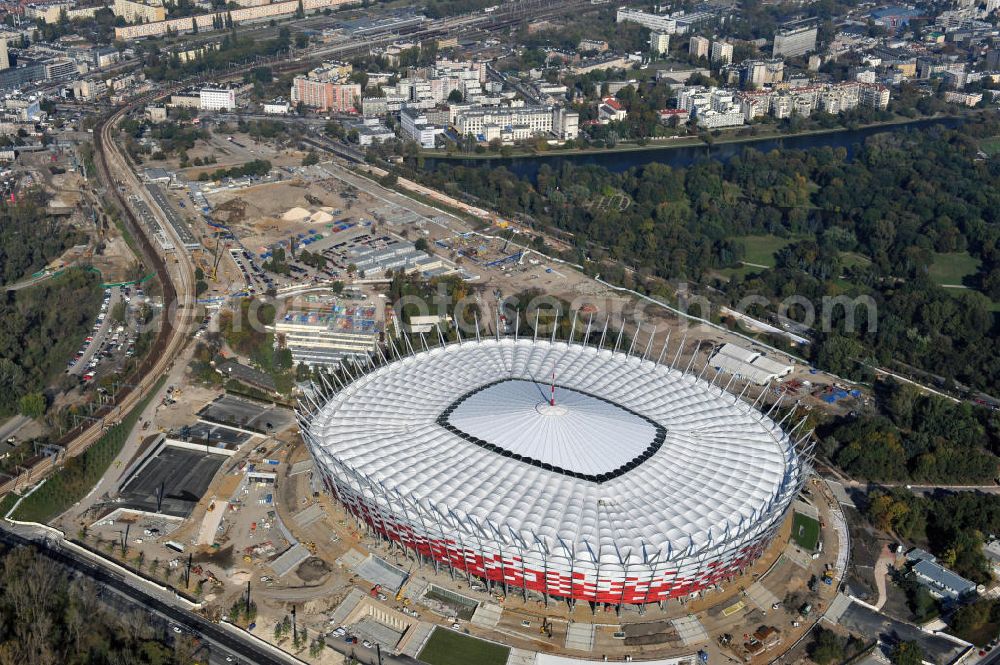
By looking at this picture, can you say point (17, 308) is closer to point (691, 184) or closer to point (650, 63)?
point (691, 184)

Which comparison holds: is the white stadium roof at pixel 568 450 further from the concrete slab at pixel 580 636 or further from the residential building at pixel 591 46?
the residential building at pixel 591 46

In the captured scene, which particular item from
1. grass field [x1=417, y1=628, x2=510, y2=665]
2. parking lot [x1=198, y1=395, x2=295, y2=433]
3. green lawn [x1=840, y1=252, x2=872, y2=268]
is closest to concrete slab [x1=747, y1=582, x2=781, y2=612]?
grass field [x1=417, y1=628, x2=510, y2=665]

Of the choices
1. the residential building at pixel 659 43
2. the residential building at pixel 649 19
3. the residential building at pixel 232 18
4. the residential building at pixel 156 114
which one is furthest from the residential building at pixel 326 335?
the residential building at pixel 649 19

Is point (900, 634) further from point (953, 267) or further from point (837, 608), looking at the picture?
point (953, 267)

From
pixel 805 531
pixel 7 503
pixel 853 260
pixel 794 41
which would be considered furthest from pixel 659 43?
pixel 7 503

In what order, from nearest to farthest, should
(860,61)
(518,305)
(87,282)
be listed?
(518,305) < (87,282) < (860,61)

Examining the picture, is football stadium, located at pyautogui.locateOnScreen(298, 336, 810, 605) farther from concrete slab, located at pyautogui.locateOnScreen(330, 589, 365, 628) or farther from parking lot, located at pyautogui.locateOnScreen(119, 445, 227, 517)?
parking lot, located at pyautogui.locateOnScreen(119, 445, 227, 517)

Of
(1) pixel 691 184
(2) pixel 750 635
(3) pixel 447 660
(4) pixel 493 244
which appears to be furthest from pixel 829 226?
(3) pixel 447 660
